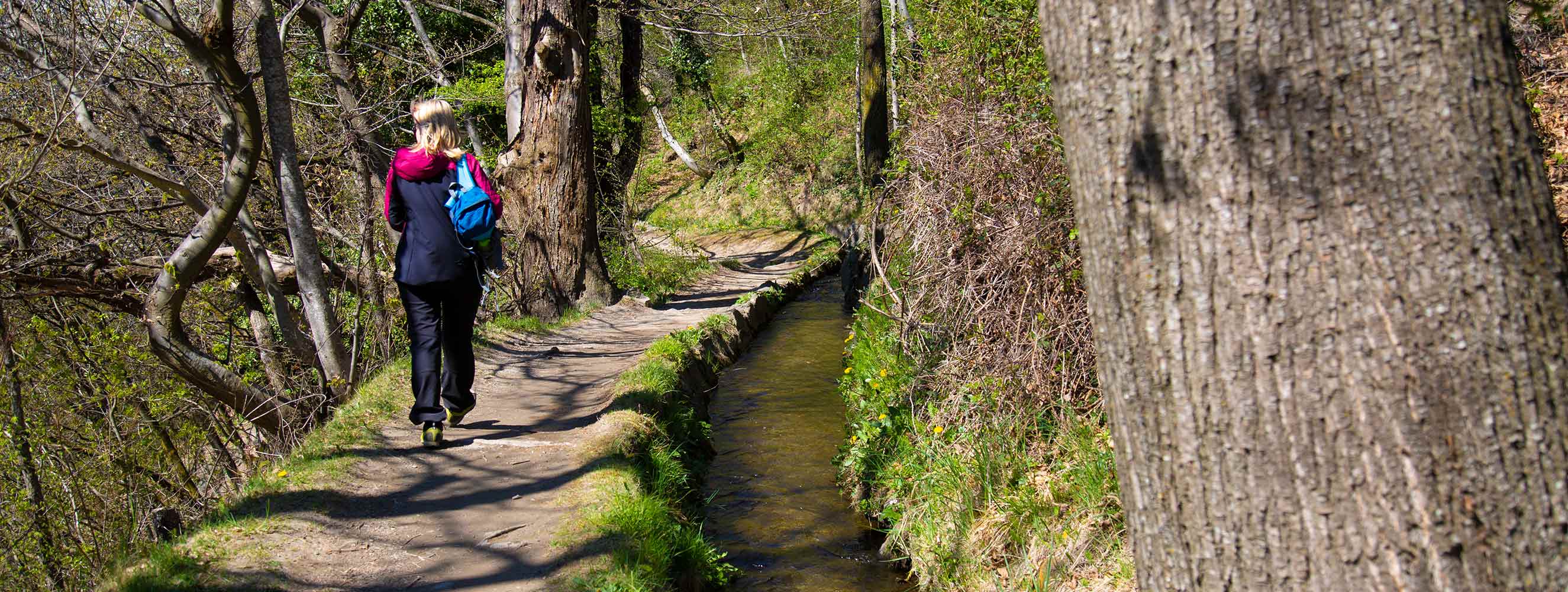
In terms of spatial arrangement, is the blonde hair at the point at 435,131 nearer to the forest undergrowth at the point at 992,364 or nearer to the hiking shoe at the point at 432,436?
the hiking shoe at the point at 432,436

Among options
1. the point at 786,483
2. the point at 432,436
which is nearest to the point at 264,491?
the point at 432,436

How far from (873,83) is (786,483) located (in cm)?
939

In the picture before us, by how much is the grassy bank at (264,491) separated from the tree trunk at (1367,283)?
368 centimetres

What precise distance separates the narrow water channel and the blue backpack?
90.2 inches

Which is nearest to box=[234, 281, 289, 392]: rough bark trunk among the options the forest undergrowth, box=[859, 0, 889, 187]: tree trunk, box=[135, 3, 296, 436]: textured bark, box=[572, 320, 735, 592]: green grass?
box=[135, 3, 296, 436]: textured bark

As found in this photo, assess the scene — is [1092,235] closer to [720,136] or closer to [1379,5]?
[1379,5]

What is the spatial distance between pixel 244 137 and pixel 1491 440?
7595 millimetres

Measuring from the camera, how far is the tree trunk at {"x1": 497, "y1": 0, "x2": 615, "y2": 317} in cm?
998

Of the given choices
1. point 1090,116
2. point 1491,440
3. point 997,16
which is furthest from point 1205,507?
point 997,16

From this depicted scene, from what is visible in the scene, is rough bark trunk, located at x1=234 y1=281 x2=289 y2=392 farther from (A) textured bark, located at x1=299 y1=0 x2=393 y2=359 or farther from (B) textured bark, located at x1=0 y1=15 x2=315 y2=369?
(A) textured bark, located at x1=299 y1=0 x2=393 y2=359

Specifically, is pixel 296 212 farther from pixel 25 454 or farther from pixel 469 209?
pixel 469 209

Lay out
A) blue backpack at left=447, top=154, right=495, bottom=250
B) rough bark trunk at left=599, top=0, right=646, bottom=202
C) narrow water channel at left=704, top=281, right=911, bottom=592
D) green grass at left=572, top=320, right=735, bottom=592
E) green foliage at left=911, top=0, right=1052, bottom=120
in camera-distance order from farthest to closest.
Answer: rough bark trunk at left=599, top=0, right=646, bottom=202 < narrow water channel at left=704, top=281, right=911, bottom=592 < green foliage at left=911, top=0, right=1052, bottom=120 < blue backpack at left=447, top=154, right=495, bottom=250 < green grass at left=572, top=320, right=735, bottom=592

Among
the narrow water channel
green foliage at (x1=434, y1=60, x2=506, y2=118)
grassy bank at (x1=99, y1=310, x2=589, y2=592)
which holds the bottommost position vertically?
the narrow water channel

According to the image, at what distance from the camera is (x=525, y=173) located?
1034 centimetres
